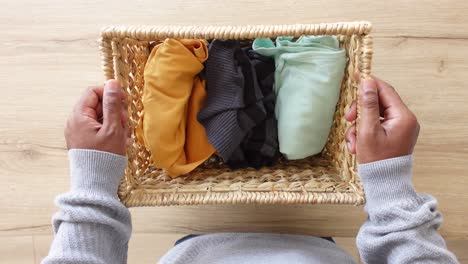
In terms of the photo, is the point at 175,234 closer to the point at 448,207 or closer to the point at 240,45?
the point at 240,45

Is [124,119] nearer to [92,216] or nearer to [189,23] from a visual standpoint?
[92,216]

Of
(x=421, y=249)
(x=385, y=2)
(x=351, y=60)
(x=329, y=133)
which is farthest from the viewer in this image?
(x=385, y=2)

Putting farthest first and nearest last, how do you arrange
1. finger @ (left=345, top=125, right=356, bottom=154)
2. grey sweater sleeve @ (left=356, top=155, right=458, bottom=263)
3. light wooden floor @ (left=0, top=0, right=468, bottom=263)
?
light wooden floor @ (left=0, top=0, right=468, bottom=263), finger @ (left=345, top=125, right=356, bottom=154), grey sweater sleeve @ (left=356, top=155, right=458, bottom=263)

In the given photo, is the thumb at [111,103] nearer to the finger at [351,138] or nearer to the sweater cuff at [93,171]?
the sweater cuff at [93,171]

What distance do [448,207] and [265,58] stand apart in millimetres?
492

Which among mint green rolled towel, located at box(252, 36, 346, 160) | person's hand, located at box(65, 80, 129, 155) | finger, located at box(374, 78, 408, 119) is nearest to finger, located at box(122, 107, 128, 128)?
person's hand, located at box(65, 80, 129, 155)

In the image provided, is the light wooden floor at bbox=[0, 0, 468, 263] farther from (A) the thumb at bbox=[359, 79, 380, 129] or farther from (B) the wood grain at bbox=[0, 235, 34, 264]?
(A) the thumb at bbox=[359, 79, 380, 129]

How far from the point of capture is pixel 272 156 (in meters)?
0.75

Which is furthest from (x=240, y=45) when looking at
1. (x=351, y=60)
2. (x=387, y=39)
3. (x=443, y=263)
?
(x=443, y=263)

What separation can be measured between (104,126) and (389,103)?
0.37 m

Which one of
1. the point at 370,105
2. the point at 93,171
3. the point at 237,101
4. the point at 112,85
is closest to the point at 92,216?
the point at 93,171

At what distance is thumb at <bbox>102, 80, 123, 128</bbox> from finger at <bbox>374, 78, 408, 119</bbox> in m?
0.35

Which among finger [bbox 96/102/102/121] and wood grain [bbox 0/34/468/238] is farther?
wood grain [bbox 0/34/468/238]

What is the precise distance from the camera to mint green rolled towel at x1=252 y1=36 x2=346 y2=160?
676 millimetres
